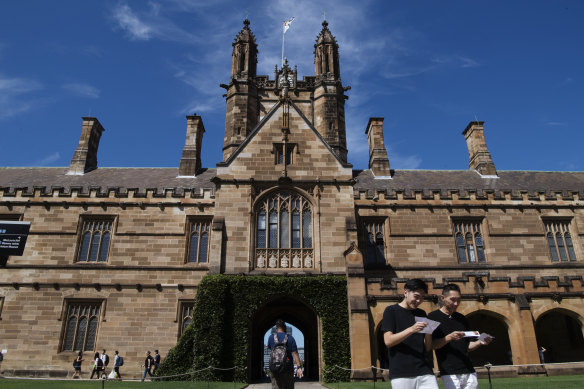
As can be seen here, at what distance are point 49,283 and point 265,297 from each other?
11.6 m

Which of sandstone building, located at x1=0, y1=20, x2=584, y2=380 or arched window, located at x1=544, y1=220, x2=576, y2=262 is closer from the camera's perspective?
sandstone building, located at x1=0, y1=20, x2=584, y2=380

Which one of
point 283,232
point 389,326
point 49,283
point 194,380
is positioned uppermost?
point 283,232

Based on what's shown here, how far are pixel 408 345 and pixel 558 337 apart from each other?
1964 centimetres

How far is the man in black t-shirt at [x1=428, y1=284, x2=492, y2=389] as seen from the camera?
4.83 metres

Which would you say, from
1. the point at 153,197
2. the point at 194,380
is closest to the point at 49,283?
the point at 153,197

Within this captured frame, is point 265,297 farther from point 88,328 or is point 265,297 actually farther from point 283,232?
point 88,328

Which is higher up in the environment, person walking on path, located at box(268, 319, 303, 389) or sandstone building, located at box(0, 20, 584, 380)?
sandstone building, located at box(0, 20, 584, 380)

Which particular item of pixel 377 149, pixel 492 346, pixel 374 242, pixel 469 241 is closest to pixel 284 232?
pixel 374 242

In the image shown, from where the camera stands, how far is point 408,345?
4.40 meters

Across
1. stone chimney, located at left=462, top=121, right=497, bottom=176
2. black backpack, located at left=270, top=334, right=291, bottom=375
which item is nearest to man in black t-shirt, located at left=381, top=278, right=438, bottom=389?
black backpack, located at left=270, top=334, right=291, bottom=375

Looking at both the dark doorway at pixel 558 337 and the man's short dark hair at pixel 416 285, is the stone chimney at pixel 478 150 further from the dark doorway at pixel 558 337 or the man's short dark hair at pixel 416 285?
the man's short dark hair at pixel 416 285

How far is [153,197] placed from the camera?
22.5 metres

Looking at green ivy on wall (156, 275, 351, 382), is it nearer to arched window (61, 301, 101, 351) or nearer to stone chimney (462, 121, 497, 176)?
arched window (61, 301, 101, 351)

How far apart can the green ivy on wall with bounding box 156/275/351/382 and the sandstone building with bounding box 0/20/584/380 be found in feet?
2.13
